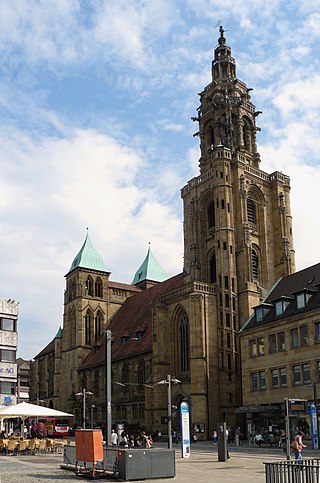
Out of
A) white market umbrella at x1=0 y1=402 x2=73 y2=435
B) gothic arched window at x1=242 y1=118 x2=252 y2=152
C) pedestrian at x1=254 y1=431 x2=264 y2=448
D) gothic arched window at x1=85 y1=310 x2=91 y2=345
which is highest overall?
gothic arched window at x1=242 y1=118 x2=252 y2=152

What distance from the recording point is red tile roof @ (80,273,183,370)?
3014 inches

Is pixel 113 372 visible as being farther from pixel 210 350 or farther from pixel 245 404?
pixel 245 404

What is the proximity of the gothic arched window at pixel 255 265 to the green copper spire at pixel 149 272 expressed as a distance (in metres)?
39.8

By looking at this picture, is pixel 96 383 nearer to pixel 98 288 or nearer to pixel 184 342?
pixel 98 288

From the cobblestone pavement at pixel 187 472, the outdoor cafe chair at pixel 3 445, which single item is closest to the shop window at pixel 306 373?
the cobblestone pavement at pixel 187 472

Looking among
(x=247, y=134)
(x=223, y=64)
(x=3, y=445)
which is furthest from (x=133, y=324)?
(x=3, y=445)

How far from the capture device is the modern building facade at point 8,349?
5925cm

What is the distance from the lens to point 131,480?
71.9 feet

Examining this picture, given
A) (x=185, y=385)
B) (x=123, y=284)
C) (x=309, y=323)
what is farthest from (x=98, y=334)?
(x=309, y=323)

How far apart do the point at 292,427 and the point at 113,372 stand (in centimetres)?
3860

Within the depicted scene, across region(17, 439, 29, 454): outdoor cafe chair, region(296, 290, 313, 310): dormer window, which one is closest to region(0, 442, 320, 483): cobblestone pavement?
region(17, 439, 29, 454): outdoor cafe chair

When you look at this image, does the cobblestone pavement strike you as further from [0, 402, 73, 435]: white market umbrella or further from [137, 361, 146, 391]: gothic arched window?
[137, 361, 146, 391]: gothic arched window

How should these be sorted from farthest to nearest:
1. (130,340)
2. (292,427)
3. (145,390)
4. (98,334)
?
(98,334)
(130,340)
(145,390)
(292,427)

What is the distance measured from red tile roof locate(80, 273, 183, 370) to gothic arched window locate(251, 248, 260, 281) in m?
10.1
